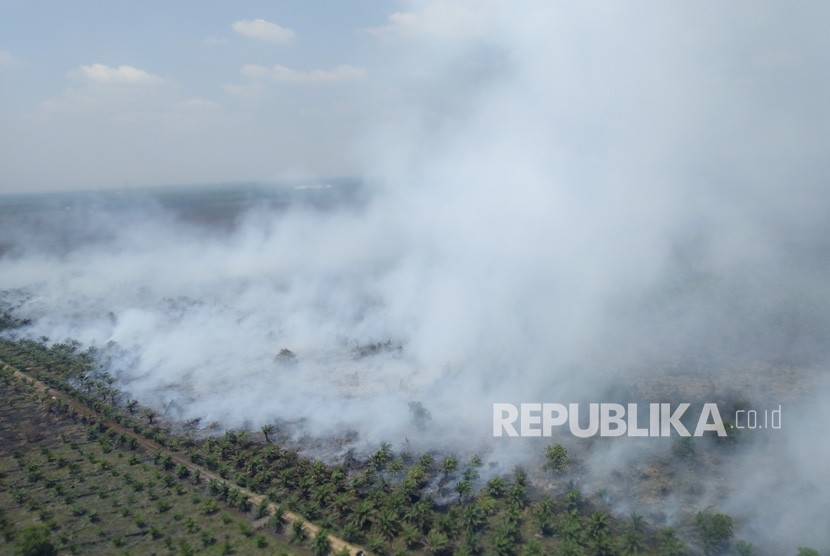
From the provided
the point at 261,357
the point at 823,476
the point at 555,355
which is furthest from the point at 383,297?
the point at 823,476

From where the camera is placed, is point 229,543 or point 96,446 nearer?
point 229,543

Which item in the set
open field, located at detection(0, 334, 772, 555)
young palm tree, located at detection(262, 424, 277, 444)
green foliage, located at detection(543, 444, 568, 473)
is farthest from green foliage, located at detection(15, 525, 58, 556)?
green foliage, located at detection(543, 444, 568, 473)

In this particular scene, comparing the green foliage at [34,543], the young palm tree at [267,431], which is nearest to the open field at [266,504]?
the young palm tree at [267,431]

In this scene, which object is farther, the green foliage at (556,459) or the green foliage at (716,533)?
the green foliage at (556,459)

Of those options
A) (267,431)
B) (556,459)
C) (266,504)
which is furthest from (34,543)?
(556,459)

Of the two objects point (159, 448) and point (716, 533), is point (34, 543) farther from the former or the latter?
point (716, 533)

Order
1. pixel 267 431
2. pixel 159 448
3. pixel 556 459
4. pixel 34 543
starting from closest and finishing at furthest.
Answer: pixel 34 543 → pixel 556 459 → pixel 159 448 → pixel 267 431

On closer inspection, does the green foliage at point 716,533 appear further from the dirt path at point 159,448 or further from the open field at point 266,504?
the dirt path at point 159,448

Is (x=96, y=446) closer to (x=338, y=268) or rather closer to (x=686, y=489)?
(x=686, y=489)
